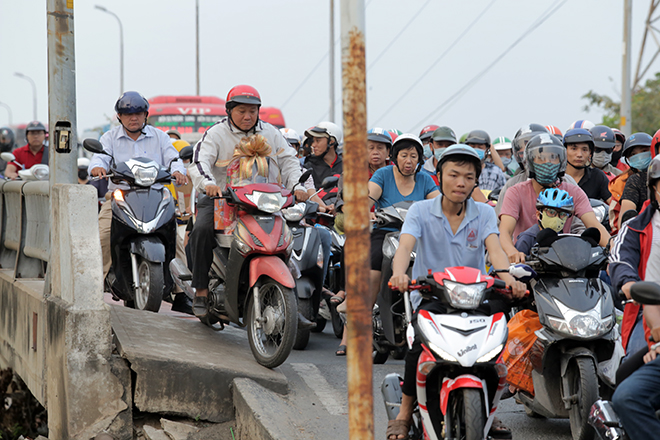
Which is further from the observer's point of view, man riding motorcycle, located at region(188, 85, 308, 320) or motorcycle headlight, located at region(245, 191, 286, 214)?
man riding motorcycle, located at region(188, 85, 308, 320)

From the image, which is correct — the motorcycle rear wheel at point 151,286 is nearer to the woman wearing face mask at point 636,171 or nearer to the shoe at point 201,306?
the shoe at point 201,306

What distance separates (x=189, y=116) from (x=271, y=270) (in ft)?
49.2

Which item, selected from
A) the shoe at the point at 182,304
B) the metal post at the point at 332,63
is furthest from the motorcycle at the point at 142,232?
the metal post at the point at 332,63

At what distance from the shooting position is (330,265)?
27.8ft

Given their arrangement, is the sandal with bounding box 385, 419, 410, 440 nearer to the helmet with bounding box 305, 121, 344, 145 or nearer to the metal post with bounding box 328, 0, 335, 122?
the helmet with bounding box 305, 121, 344, 145

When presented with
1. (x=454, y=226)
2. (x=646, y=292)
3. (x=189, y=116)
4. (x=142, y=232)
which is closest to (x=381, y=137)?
(x=142, y=232)

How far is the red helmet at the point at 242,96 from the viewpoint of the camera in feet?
20.6

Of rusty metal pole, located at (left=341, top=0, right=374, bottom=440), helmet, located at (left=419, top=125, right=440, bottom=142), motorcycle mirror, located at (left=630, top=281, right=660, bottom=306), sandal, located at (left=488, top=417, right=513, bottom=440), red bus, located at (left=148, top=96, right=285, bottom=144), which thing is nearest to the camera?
rusty metal pole, located at (left=341, top=0, right=374, bottom=440)

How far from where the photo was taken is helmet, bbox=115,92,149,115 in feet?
24.9

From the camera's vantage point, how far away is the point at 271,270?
563 centimetres

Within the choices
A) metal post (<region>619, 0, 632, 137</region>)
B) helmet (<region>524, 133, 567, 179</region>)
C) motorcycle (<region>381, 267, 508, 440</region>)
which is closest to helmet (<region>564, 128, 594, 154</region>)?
helmet (<region>524, 133, 567, 179</region>)

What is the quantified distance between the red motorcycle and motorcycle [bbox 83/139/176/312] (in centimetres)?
120

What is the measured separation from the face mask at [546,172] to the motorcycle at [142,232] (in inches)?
134

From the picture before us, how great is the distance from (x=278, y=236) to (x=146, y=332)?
120cm
